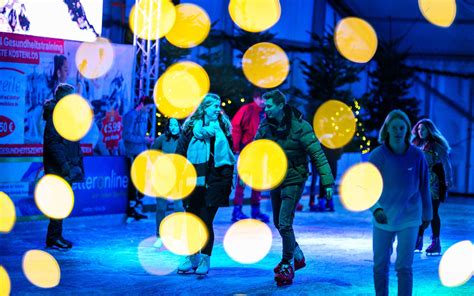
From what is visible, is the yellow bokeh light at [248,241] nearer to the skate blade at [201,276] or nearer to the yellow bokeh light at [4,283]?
the skate blade at [201,276]

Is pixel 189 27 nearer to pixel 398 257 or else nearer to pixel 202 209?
pixel 202 209

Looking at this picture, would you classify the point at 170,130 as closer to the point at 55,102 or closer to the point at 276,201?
the point at 55,102

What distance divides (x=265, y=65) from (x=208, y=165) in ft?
49.0

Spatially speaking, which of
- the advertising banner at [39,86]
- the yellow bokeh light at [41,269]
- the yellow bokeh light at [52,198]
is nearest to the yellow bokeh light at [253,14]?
the advertising banner at [39,86]

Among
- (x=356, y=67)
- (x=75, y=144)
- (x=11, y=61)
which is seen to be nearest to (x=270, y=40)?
(x=356, y=67)

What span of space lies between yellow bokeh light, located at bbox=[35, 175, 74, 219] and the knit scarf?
3461 millimetres

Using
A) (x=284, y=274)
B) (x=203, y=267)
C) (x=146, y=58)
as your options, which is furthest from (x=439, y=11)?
(x=284, y=274)

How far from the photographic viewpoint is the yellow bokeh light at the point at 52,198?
12.8 meters

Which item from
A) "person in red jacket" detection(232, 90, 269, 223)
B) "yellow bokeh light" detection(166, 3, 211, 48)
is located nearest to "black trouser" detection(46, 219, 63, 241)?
"person in red jacket" detection(232, 90, 269, 223)

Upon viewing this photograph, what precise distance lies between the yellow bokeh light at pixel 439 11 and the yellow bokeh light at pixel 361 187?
455 cm

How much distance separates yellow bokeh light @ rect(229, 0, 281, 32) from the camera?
24.0 metres

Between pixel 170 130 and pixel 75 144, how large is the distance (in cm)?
131

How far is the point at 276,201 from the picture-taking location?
9523 mm

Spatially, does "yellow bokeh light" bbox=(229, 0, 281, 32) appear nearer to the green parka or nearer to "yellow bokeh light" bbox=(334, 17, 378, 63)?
"yellow bokeh light" bbox=(334, 17, 378, 63)
